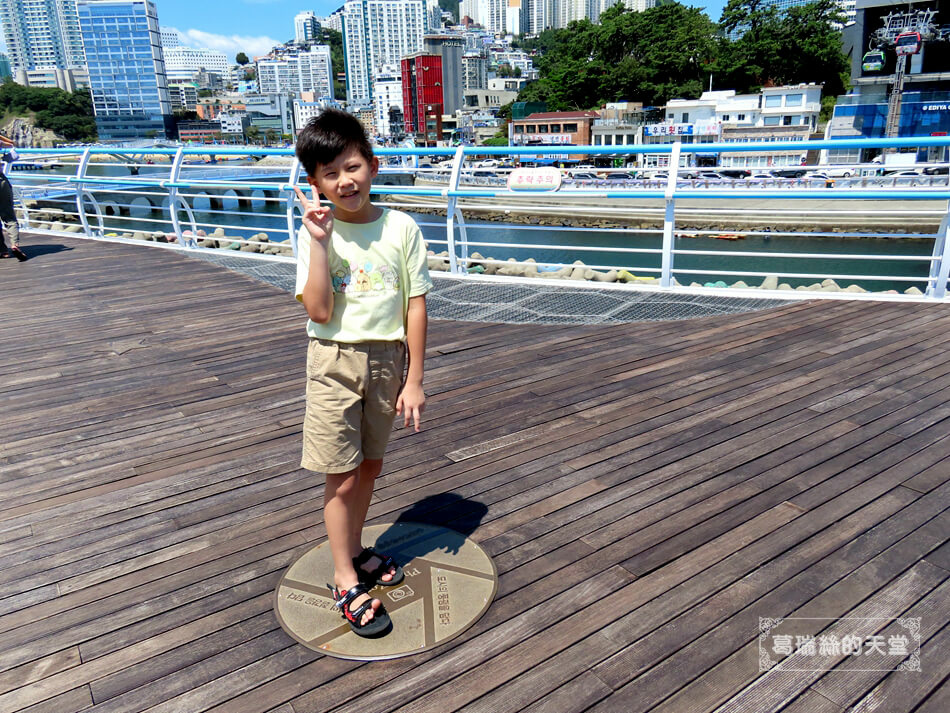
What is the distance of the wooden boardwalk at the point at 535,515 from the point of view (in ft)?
5.74

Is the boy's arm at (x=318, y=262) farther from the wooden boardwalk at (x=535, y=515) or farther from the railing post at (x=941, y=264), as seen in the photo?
the railing post at (x=941, y=264)

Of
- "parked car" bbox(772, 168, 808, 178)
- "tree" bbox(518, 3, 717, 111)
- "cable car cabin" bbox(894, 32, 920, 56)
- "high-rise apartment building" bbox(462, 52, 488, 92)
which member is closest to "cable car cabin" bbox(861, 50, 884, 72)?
"cable car cabin" bbox(894, 32, 920, 56)

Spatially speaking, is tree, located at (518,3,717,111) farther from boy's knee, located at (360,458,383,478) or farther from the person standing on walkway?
boy's knee, located at (360,458,383,478)

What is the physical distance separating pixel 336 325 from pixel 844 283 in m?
24.5

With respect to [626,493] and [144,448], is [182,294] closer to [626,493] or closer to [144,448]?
[144,448]

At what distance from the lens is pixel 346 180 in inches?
68.7

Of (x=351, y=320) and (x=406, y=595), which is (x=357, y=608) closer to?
(x=406, y=595)

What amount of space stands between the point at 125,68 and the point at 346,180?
180m

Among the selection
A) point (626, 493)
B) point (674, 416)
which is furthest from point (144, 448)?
point (674, 416)

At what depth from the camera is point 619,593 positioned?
2.06 m

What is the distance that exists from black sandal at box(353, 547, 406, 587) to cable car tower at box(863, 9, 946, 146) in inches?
1991

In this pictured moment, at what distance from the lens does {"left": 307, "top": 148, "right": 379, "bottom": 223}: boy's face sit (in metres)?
1.74

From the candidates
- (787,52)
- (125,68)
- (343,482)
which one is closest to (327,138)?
(343,482)

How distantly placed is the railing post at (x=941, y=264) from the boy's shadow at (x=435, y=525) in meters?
4.49
